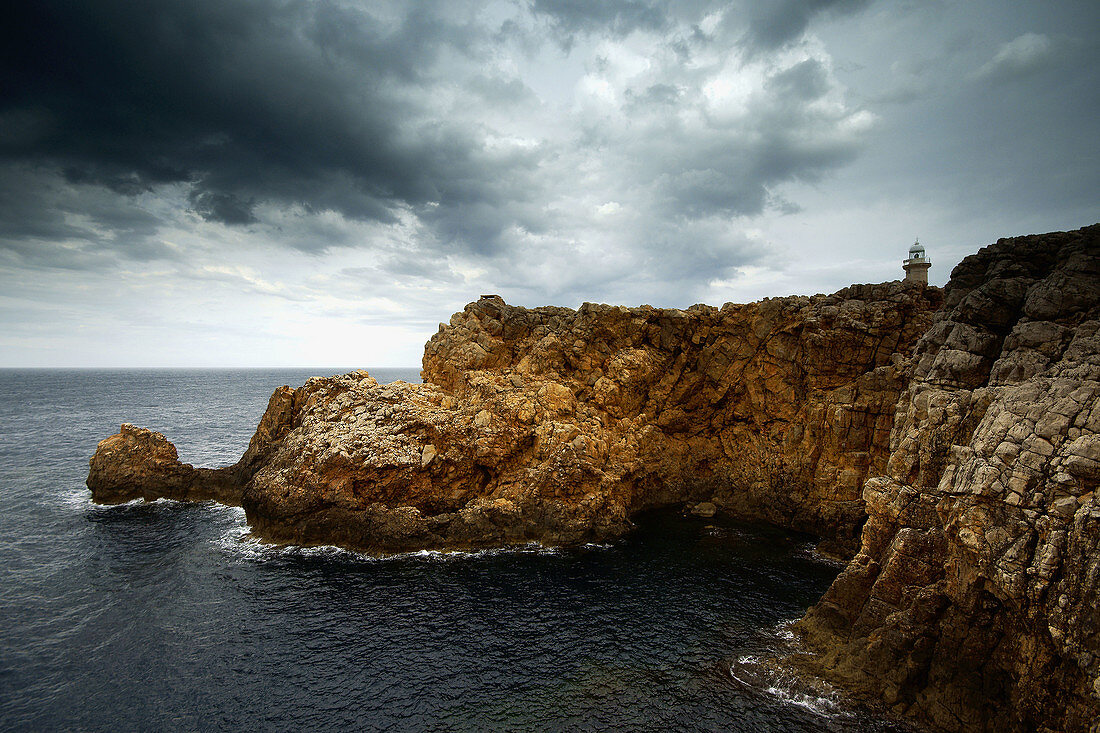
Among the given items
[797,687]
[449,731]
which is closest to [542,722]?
[449,731]

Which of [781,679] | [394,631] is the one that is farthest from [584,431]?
[781,679]

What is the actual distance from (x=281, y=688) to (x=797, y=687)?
24621mm

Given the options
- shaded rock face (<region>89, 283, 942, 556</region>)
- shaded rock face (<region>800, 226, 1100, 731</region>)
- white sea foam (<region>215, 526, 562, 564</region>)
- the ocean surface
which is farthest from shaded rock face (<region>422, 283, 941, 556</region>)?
shaded rock face (<region>800, 226, 1100, 731</region>)

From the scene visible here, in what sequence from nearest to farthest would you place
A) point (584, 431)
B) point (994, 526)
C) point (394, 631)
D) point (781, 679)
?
point (994, 526)
point (781, 679)
point (394, 631)
point (584, 431)

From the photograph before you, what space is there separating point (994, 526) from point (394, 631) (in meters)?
29.3

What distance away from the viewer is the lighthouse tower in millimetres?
48531

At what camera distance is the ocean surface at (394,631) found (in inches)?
856

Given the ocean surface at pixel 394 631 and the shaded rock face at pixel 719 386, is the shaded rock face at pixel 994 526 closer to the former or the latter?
the ocean surface at pixel 394 631

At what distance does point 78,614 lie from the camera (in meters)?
28.8

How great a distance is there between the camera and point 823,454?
42.3 meters

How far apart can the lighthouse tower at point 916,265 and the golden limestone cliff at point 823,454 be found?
10.7 metres

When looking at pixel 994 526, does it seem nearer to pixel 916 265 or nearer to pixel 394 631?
pixel 394 631

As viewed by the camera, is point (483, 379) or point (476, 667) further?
point (483, 379)

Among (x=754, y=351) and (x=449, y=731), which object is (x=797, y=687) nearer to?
(x=449, y=731)
